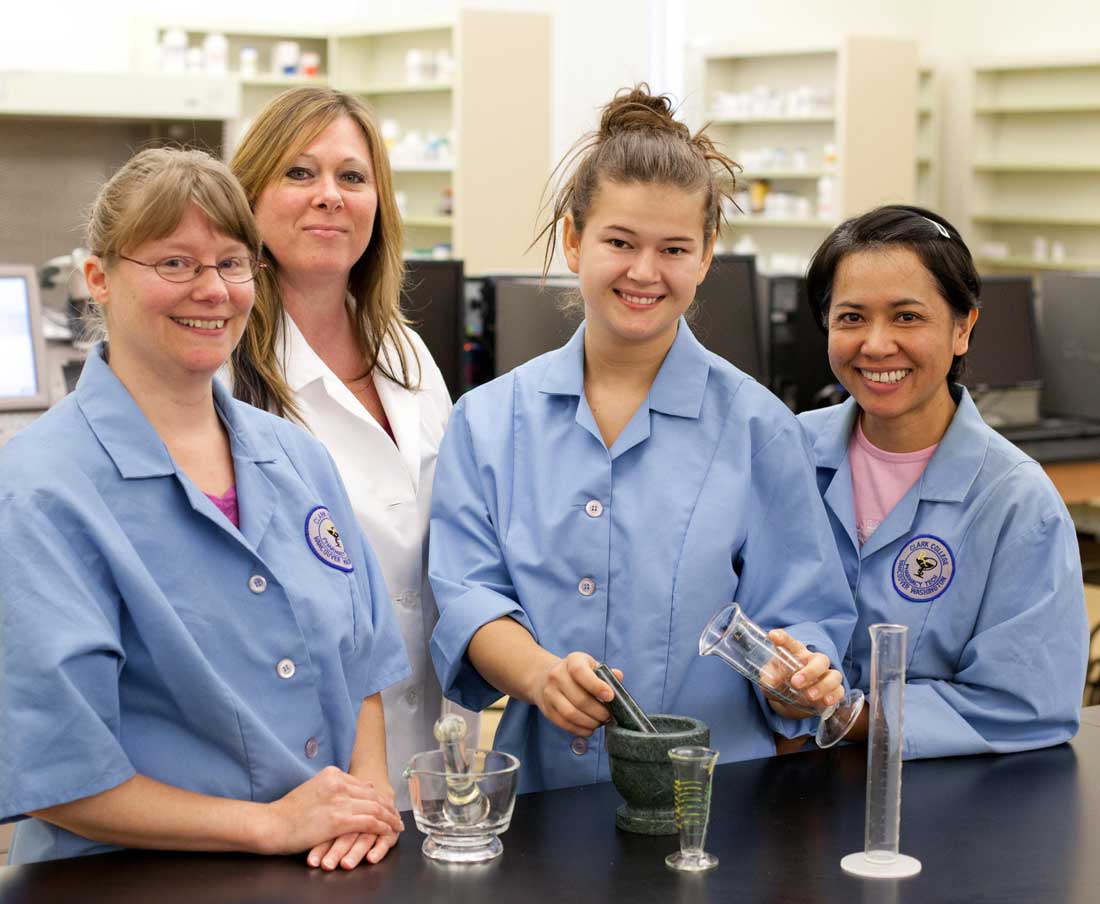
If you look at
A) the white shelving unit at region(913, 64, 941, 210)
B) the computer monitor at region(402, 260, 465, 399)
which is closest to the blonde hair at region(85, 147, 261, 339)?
the computer monitor at region(402, 260, 465, 399)

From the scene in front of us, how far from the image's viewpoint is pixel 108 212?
134 centimetres

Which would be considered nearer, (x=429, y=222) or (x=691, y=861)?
(x=691, y=861)

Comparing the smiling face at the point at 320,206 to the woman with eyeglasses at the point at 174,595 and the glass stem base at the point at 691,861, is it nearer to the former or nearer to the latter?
the woman with eyeglasses at the point at 174,595

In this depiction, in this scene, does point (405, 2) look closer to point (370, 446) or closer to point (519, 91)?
point (519, 91)

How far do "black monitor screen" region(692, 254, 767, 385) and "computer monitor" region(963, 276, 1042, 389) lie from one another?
1132 millimetres

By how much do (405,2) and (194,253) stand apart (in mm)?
8175

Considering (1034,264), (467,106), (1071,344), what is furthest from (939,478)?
(1034,264)

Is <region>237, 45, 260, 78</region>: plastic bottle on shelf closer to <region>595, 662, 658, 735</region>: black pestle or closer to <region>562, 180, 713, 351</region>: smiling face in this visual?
<region>562, 180, 713, 351</region>: smiling face

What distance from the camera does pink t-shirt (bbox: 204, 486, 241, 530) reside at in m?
1.36

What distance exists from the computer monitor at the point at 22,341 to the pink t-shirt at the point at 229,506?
2.67 meters

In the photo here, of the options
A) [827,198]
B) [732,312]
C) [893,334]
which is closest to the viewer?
[893,334]

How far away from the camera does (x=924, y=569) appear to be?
163cm

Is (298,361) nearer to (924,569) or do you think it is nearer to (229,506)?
(229,506)

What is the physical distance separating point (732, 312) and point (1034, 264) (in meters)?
5.49
